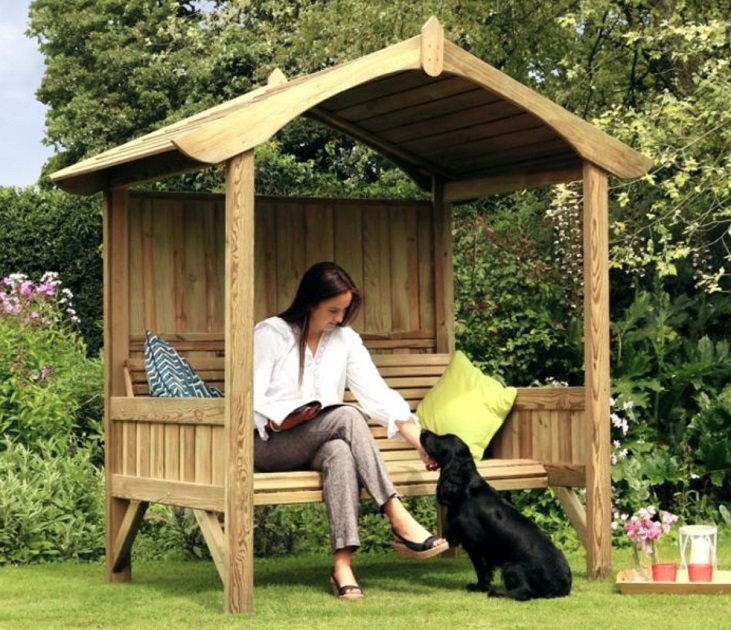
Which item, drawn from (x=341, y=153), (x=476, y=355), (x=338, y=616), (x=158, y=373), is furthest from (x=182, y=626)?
(x=341, y=153)

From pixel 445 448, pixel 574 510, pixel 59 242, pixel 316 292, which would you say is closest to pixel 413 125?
pixel 316 292

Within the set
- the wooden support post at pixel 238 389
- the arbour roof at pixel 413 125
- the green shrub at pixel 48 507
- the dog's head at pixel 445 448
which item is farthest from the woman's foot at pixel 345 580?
the green shrub at pixel 48 507

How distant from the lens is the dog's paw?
6.04 meters

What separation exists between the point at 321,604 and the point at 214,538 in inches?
19.3

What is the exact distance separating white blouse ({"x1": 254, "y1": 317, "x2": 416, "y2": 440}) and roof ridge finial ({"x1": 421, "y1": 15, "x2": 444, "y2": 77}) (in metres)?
1.23

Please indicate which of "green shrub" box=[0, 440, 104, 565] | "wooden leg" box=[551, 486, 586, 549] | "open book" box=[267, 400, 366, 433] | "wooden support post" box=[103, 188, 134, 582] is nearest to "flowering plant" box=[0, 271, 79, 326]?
"green shrub" box=[0, 440, 104, 565]

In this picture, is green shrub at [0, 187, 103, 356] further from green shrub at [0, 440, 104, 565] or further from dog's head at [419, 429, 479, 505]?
dog's head at [419, 429, 479, 505]

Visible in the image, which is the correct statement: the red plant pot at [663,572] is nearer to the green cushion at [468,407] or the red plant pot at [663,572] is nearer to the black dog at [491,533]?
the black dog at [491,533]

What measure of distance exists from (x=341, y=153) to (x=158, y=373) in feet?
36.5

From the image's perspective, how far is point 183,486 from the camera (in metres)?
5.91

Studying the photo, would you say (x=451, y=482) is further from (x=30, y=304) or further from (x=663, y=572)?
(x=30, y=304)

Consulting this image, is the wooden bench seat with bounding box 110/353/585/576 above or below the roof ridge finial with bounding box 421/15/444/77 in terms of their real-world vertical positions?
below

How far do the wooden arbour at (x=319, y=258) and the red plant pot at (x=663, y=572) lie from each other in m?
0.47

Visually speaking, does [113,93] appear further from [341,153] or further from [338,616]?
[338,616]
